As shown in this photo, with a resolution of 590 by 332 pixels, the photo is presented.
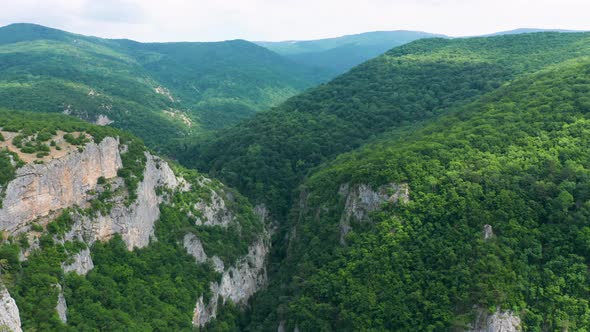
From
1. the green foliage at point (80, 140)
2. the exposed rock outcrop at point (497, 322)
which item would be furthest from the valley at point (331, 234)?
the green foliage at point (80, 140)

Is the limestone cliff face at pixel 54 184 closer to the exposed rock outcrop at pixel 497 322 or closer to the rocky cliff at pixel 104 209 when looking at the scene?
the rocky cliff at pixel 104 209

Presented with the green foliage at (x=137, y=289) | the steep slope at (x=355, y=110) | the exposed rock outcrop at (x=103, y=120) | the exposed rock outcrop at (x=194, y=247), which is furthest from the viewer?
the exposed rock outcrop at (x=103, y=120)

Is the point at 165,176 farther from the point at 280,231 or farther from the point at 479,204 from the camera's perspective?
the point at 479,204

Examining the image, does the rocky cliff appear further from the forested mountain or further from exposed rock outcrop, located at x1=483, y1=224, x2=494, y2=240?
exposed rock outcrop, located at x1=483, y1=224, x2=494, y2=240

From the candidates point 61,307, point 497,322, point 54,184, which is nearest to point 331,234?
point 497,322

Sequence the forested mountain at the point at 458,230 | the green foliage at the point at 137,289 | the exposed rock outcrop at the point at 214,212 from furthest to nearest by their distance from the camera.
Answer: the exposed rock outcrop at the point at 214,212 < the forested mountain at the point at 458,230 < the green foliage at the point at 137,289

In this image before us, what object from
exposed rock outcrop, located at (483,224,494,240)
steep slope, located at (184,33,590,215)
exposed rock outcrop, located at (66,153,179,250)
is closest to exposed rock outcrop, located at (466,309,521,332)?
exposed rock outcrop, located at (483,224,494,240)
